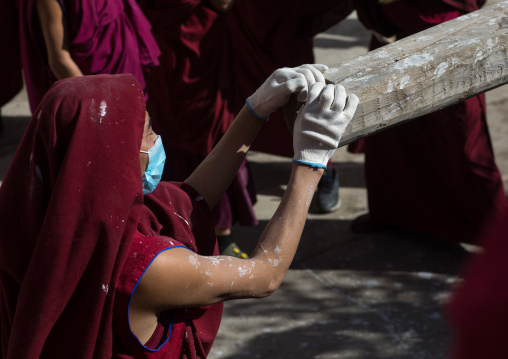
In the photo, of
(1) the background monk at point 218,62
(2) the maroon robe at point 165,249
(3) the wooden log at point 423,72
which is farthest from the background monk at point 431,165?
(2) the maroon robe at point 165,249

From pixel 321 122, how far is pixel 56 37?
2.14 metres

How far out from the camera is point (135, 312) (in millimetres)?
1729

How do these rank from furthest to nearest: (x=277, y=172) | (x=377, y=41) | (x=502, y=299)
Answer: (x=277, y=172), (x=377, y=41), (x=502, y=299)

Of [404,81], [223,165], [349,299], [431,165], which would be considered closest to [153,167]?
[223,165]

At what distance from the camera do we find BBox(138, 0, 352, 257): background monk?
396cm

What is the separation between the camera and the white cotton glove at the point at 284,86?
6.20ft

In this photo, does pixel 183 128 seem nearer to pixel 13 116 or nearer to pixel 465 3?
pixel 465 3

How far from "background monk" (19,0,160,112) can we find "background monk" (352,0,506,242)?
3.98 feet

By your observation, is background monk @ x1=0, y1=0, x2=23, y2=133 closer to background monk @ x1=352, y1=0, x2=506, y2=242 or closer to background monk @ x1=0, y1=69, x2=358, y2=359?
background monk @ x1=352, y1=0, x2=506, y2=242

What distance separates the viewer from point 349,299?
12.6 feet

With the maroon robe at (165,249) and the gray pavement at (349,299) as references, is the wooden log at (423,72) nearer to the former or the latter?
the maroon robe at (165,249)

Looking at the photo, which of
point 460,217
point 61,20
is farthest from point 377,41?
point 61,20

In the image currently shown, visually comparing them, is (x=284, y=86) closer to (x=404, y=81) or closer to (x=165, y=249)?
(x=404, y=81)

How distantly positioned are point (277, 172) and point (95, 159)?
12.5ft
